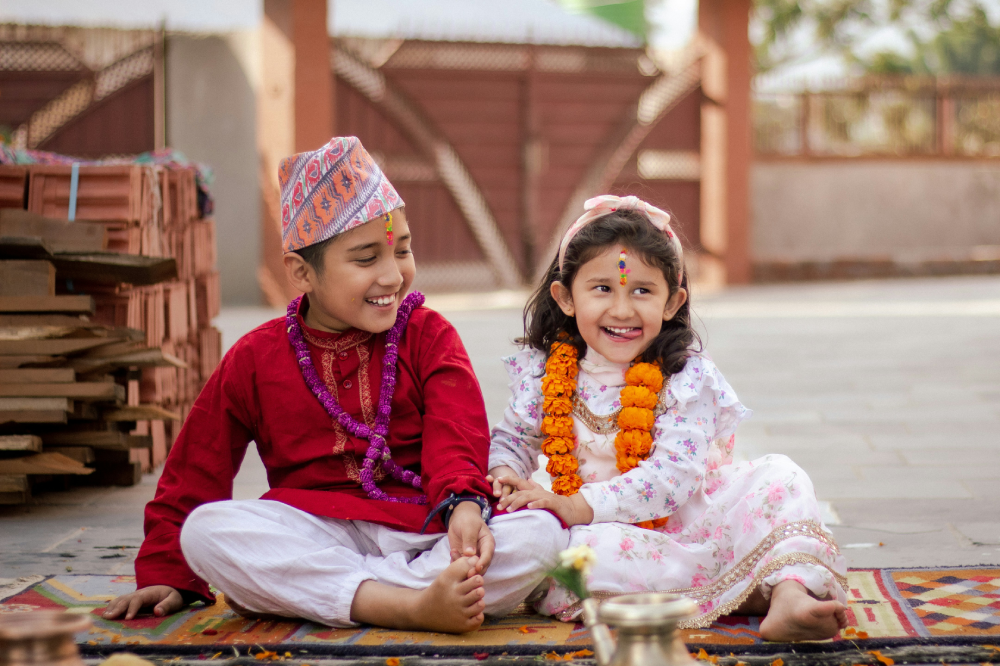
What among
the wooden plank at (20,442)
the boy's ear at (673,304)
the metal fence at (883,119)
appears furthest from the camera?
the metal fence at (883,119)

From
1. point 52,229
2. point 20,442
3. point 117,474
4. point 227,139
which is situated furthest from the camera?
point 227,139

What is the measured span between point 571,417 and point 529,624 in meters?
0.54

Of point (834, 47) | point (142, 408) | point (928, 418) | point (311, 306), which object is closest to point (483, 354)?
point (928, 418)

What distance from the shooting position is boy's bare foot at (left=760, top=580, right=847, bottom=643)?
2074 millimetres

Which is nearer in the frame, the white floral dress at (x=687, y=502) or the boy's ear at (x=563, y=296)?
the white floral dress at (x=687, y=502)

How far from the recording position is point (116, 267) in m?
3.58

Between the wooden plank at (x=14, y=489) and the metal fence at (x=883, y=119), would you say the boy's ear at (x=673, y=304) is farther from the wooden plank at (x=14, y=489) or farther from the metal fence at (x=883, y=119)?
the metal fence at (x=883, y=119)

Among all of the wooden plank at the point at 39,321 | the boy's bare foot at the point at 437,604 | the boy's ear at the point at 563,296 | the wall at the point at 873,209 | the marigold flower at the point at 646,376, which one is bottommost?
the boy's bare foot at the point at 437,604

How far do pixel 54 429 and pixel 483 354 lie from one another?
3.77 m

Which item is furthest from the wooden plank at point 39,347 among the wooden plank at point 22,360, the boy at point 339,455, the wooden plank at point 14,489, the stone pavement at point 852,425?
the boy at point 339,455

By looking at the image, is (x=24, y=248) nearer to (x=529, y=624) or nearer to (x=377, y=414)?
(x=377, y=414)

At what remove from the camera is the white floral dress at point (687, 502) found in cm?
231

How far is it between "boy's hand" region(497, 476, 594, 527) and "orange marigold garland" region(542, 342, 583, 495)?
134 mm

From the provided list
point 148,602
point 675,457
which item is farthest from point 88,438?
point 675,457
